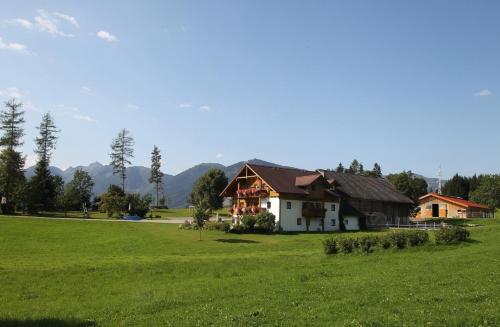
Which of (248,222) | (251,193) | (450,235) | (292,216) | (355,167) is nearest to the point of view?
(450,235)

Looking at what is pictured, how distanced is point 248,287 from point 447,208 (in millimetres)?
75413

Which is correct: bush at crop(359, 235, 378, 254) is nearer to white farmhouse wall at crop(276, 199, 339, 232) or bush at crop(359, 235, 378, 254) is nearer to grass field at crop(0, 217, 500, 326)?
grass field at crop(0, 217, 500, 326)

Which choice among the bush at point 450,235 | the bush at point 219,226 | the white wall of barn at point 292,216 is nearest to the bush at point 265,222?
the white wall of barn at point 292,216

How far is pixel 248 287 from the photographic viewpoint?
1931cm

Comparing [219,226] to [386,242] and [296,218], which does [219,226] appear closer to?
[296,218]

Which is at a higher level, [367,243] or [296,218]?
[296,218]

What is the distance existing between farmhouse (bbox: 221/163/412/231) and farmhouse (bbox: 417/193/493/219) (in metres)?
10.6

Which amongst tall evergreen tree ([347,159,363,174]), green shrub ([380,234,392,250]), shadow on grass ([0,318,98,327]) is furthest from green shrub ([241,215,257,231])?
tall evergreen tree ([347,159,363,174])

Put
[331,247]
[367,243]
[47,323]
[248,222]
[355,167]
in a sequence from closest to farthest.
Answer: [47,323], [367,243], [331,247], [248,222], [355,167]

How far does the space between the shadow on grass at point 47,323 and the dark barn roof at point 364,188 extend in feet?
202

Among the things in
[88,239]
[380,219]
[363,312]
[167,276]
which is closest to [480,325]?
[363,312]

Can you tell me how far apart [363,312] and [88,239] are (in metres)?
38.5

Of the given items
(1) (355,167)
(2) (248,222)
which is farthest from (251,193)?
(1) (355,167)

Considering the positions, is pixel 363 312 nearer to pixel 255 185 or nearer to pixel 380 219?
pixel 255 185
